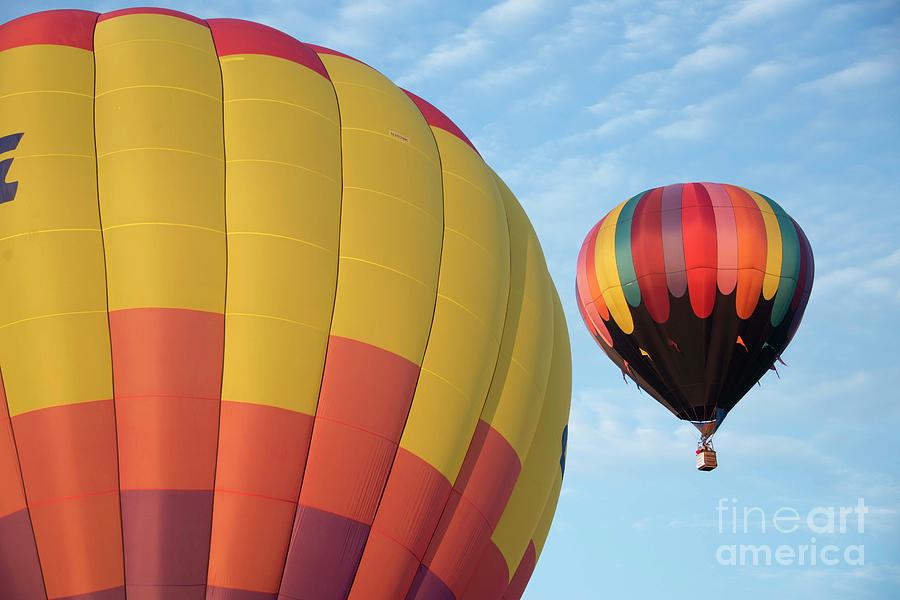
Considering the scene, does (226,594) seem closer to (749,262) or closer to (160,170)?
(160,170)

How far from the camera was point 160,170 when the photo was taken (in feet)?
28.3

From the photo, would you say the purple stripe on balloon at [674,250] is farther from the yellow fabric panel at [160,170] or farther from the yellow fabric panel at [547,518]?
the yellow fabric panel at [160,170]

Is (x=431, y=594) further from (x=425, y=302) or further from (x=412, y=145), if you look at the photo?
(x=412, y=145)

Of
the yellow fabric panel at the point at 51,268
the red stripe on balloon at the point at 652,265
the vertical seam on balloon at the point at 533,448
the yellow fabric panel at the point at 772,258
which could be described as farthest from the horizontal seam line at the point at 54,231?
the yellow fabric panel at the point at 772,258

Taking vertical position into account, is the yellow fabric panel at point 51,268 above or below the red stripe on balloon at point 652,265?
below

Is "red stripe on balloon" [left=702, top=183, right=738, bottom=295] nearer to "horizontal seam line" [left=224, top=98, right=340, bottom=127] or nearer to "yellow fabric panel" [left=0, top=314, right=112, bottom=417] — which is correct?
"horizontal seam line" [left=224, top=98, right=340, bottom=127]

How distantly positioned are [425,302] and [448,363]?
44 cm

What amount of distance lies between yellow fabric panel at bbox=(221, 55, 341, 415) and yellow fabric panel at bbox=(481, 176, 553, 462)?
1519mm

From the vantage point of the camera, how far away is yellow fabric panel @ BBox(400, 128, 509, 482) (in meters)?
8.86

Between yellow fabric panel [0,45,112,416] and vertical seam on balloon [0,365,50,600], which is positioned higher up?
yellow fabric panel [0,45,112,416]

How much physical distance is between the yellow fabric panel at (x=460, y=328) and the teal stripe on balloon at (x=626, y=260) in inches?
304

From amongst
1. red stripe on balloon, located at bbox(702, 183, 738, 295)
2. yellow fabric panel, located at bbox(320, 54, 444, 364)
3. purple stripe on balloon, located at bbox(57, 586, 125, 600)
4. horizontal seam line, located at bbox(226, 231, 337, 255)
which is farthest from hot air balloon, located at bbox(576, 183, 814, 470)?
purple stripe on balloon, located at bbox(57, 586, 125, 600)

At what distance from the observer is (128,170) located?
860 cm

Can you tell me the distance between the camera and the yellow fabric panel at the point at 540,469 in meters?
9.83
